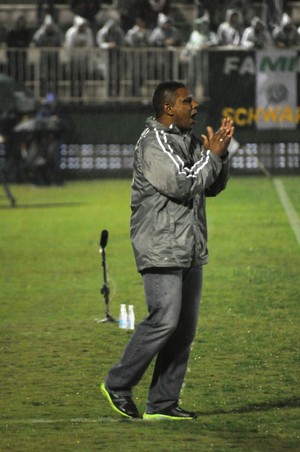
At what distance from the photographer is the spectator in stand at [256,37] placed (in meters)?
31.5

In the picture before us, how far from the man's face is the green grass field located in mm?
1559

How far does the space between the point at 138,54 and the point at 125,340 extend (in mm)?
21047

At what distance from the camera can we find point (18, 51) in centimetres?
3103

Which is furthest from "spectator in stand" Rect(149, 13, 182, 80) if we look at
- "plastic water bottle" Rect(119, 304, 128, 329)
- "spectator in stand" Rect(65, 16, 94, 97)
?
"plastic water bottle" Rect(119, 304, 128, 329)

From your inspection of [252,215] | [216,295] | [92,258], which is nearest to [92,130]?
[252,215]

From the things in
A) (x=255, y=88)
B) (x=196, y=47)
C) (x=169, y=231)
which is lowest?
(x=255, y=88)

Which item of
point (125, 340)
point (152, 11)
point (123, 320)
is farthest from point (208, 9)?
point (125, 340)

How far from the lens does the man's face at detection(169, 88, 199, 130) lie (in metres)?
7.04

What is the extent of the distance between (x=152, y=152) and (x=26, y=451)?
1584mm

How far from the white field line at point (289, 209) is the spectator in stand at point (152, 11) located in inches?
235

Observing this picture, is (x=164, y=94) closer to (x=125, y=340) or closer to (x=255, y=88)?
(x=125, y=340)

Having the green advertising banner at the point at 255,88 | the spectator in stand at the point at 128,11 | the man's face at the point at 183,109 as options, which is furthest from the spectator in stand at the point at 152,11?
the man's face at the point at 183,109

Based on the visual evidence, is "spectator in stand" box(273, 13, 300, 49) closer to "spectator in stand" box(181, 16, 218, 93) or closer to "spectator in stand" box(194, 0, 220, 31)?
"spectator in stand" box(181, 16, 218, 93)

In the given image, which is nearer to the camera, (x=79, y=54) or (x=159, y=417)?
(x=159, y=417)
